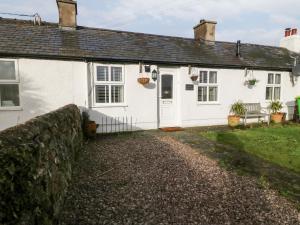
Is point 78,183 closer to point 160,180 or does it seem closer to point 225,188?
point 160,180

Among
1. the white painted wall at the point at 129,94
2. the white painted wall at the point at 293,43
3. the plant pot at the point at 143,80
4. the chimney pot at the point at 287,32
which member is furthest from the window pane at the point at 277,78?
the plant pot at the point at 143,80

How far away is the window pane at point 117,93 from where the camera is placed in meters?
9.20

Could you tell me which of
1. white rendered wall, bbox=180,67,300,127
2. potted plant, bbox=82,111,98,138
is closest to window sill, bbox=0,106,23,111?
potted plant, bbox=82,111,98,138

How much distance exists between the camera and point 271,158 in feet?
19.3

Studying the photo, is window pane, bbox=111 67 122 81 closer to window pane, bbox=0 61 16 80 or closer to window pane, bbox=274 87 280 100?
window pane, bbox=0 61 16 80

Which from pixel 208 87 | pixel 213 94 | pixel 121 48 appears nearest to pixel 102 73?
pixel 121 48

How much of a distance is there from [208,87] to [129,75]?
13.2 feet

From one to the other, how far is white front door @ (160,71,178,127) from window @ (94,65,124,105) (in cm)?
193

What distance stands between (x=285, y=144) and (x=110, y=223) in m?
6.61

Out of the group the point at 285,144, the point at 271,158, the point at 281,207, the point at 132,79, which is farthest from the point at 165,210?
the point at 132,79

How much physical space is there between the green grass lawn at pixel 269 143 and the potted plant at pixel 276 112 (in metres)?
1.95

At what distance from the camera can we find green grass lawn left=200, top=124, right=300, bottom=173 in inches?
228

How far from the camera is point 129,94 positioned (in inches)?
370

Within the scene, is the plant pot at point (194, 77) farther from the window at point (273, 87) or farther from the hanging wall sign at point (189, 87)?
the window at point (273, 87)
